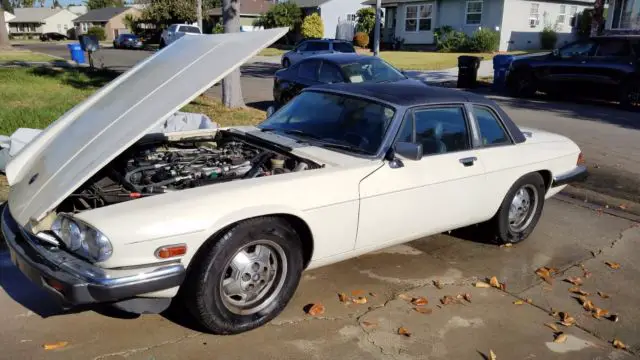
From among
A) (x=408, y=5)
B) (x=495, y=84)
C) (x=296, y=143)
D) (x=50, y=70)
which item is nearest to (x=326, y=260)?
(x=296, y=143)

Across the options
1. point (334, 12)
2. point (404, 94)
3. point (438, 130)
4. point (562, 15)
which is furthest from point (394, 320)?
point (334, 12)

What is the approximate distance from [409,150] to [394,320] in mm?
1177

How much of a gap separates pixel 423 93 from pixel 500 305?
1798 millimetres

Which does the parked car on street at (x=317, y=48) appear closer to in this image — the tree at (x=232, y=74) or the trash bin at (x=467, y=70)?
the trash bin at (x=467, y=70)

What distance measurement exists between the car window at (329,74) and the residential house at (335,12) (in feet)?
108

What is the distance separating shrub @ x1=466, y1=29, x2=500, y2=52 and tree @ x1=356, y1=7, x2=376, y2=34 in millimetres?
10487

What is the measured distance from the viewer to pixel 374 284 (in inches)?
170

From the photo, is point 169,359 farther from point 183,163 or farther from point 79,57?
point 79,57

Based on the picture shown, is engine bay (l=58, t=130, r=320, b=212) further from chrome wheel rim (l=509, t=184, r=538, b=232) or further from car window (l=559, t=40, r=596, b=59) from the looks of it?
car window (l=559, t=40, r=596, b=59)

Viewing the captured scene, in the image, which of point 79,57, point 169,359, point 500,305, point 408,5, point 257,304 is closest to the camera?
point 169,359

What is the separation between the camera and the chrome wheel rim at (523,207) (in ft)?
16.9

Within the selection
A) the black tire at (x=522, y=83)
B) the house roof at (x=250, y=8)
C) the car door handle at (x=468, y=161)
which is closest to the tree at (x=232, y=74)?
the car door handle at (x=468, y=161)

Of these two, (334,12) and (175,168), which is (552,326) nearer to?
(175,168)

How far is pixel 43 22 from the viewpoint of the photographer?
92.7 metres
